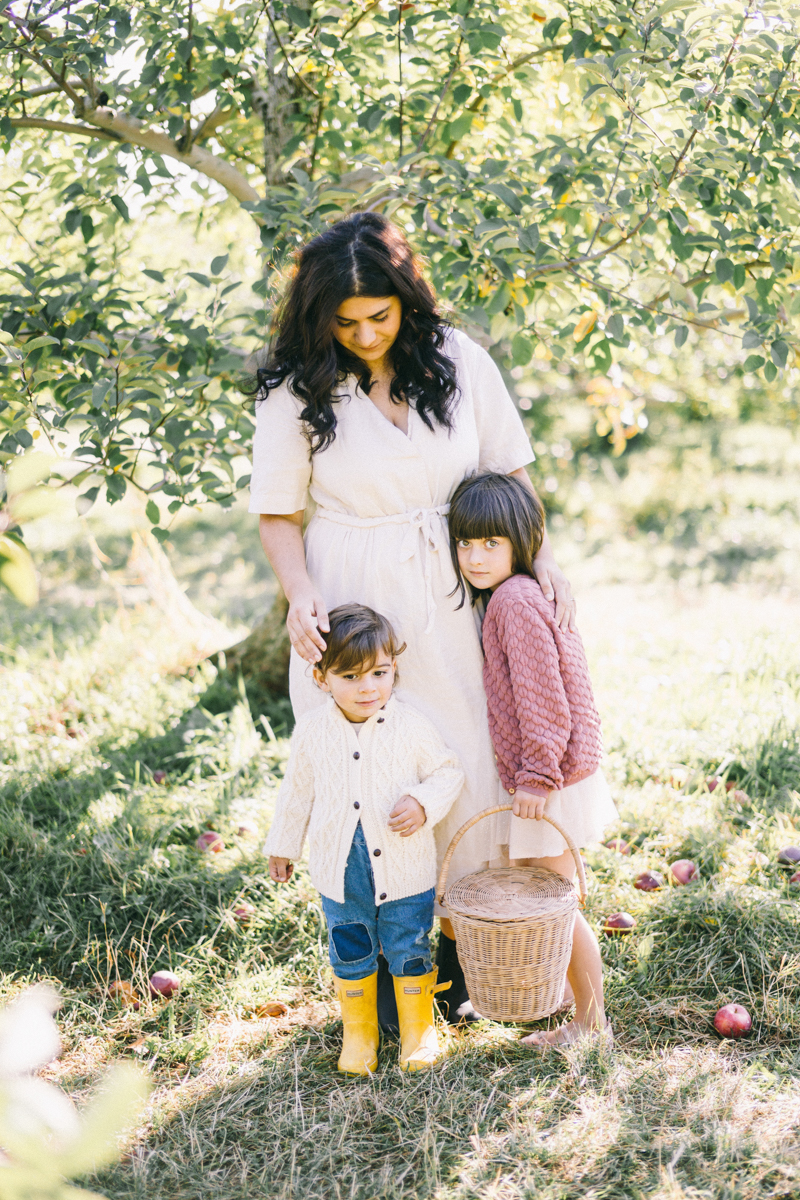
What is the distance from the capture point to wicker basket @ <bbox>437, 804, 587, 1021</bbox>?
6.25ft

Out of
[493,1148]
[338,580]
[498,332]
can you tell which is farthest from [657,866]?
[498,332]

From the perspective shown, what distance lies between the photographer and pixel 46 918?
2604 mm

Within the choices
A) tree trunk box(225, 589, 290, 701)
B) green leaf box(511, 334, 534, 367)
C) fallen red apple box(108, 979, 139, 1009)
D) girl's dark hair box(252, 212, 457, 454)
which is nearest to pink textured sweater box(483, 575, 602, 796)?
girl's dark hair box(252, 212, 457, 454)

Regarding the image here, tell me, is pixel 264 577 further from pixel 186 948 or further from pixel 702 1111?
pixel 702 1111

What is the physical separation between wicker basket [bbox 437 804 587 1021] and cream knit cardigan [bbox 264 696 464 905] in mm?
91

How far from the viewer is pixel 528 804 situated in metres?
1.98

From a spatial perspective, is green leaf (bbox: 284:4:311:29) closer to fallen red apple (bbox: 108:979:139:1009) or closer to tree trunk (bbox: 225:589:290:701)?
tree trunk (bbox: 225:589:290:701)

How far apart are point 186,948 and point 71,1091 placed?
0.49 m

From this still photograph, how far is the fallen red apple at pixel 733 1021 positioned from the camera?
2145mm

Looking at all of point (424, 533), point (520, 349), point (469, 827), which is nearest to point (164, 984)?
point (469, 827)

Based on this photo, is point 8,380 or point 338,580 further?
point 8,380

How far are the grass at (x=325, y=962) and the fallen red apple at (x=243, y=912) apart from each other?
0.9 inches

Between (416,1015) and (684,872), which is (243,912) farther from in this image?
(684,872)

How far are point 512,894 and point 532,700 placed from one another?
42 centimetres
